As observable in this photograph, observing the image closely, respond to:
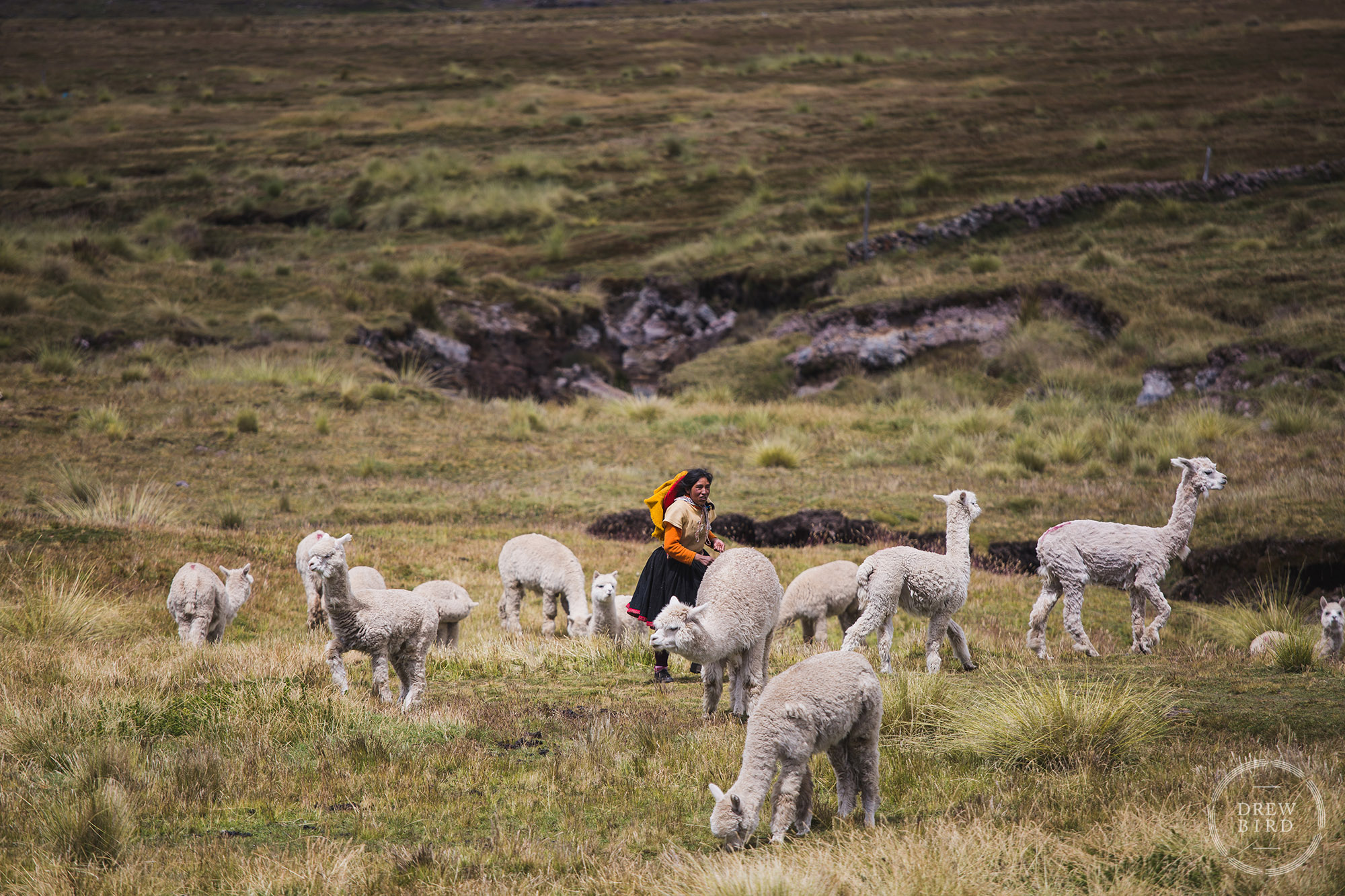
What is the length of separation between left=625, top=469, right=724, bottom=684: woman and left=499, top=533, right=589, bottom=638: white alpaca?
7.16 ft

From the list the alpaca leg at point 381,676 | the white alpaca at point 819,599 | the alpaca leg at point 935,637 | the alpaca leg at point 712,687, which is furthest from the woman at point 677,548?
the alpaca leg at point 381,676

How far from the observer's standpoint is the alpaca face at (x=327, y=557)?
766 centimetres

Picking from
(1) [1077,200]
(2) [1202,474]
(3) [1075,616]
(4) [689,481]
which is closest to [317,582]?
(4) [689,481]

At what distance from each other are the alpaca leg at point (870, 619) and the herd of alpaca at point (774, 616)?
0.6 inches

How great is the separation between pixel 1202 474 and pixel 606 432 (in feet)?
53.6

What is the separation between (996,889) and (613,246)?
40.5m

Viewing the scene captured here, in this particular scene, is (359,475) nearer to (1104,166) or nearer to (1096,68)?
(1104,166)

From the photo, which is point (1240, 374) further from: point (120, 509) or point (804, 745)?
point (120, 509)

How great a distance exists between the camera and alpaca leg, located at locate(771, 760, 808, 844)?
5566 millimetres

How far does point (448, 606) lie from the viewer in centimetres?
1097

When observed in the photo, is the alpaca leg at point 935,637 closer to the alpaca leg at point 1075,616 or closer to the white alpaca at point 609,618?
the alpaca leg at point 1075,616

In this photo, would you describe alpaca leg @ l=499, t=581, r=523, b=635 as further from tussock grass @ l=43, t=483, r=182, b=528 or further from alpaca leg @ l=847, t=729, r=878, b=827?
alpaca leg @ l=847, t=729, r=878, b=827

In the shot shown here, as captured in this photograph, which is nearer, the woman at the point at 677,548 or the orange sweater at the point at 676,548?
the orange sweater at the point at 676,548

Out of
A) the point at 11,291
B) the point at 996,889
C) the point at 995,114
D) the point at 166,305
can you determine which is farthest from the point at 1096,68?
the point at 996,889
